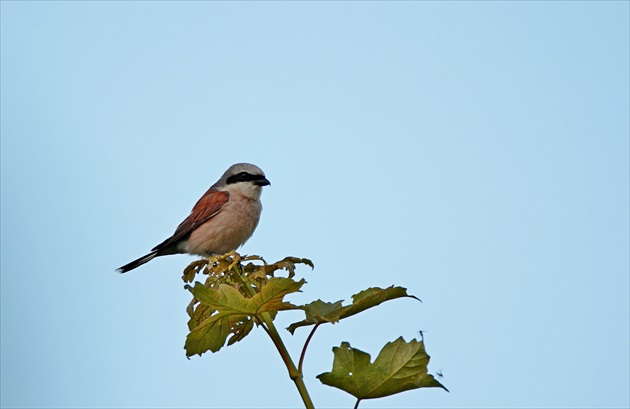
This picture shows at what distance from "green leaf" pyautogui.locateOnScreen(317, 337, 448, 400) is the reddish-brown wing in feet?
17.1

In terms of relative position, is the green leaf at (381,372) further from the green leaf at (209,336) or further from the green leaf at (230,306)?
the green leaf at (209,336)

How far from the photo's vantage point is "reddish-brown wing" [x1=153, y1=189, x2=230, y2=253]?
268 inches

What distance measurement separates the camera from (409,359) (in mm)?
1657

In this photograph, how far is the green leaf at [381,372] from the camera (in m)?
1.64

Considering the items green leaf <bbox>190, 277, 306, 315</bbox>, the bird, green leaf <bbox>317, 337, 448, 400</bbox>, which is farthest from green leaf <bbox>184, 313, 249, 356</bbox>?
the bird

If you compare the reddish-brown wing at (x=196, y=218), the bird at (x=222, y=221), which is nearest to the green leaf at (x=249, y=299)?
the bird at (x=222, y=221)

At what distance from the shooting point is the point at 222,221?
6711mm

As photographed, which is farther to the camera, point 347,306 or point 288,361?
point 347,306

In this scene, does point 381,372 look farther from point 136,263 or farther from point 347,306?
point 136,263

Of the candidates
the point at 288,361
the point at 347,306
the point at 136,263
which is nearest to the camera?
the point at 288,361

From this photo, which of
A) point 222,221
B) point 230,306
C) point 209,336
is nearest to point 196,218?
point 222,221

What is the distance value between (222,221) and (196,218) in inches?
10.0

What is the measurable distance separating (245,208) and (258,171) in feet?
1.29

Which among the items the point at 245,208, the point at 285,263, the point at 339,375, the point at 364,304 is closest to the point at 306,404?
the point at 339,375
